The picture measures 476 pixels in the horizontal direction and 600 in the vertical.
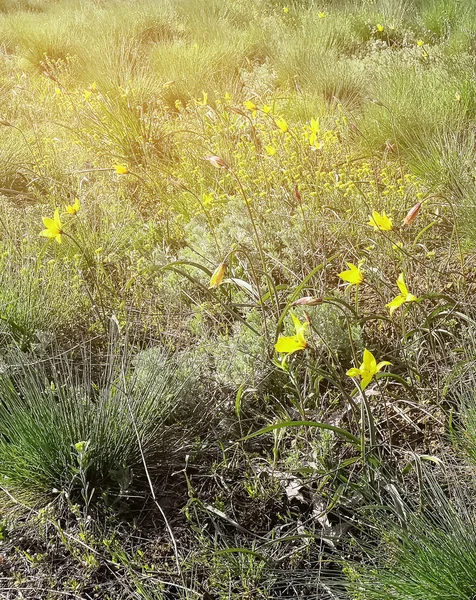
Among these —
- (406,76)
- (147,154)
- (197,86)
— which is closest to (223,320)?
(147,154)

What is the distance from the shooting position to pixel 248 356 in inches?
83.9

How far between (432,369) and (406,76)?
8.50 ft

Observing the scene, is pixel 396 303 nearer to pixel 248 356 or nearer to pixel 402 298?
pixel 402 298

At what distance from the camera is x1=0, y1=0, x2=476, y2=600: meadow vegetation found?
1.53 metres

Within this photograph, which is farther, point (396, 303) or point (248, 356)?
point (248, 356)

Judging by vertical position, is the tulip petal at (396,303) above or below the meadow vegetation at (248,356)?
above

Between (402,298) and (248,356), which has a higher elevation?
(402,298)

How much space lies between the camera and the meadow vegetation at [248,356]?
153cm

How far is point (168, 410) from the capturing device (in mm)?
1958

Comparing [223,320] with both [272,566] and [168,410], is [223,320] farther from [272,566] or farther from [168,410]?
[272,566]

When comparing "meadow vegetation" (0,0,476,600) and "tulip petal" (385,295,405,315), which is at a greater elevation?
"tulip petal" (385,295,405,315)

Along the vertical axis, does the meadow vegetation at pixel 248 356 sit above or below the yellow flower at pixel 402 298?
below

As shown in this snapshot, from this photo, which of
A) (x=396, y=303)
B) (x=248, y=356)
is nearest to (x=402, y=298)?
(x=396, y=303)

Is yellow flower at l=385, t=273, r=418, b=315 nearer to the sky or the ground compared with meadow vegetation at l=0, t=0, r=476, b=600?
nearer to the sky
